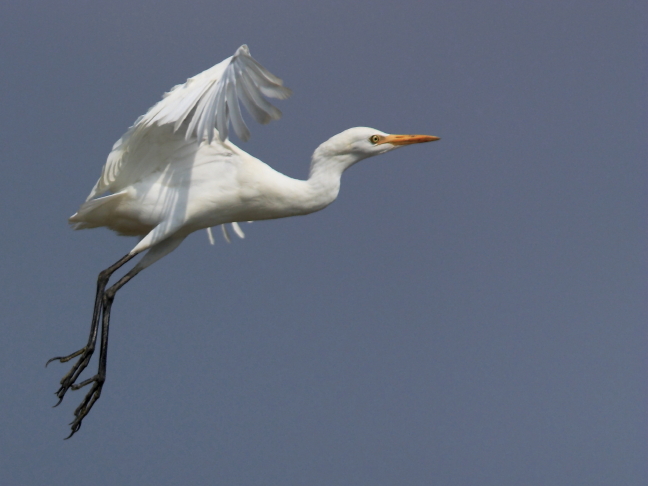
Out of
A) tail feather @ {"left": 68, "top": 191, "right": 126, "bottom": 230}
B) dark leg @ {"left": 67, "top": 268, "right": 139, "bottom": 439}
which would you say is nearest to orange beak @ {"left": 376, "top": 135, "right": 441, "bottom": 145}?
tail feather @ {"left": 68, "top": 191, "right": 126, "bottom": 230}

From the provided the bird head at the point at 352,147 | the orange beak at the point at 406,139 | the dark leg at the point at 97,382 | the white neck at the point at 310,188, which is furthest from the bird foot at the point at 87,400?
the orange beak at the point at 406,139

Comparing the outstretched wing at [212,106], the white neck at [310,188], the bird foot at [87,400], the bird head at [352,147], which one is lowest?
the bird foot at [87,400]

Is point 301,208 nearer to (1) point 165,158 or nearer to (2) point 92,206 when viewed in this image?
(1) point 165,158

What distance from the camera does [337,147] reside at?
11203mm

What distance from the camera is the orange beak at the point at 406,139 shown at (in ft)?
37.6

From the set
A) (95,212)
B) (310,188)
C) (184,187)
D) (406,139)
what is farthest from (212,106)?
(406,139)

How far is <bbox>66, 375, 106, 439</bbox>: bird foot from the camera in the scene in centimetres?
1102

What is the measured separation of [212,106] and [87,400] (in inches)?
138

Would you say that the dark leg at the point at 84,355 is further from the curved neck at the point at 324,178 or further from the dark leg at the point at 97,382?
the curved neck at the point at 324,178

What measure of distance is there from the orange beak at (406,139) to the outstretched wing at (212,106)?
1911 millimetres

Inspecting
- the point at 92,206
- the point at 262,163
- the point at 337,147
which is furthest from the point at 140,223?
the point at 337,147

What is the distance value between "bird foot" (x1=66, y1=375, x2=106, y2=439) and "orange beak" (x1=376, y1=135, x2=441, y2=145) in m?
3.96

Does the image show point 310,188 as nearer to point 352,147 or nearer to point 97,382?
point 352,147

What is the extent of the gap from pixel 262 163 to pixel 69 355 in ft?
9.50
